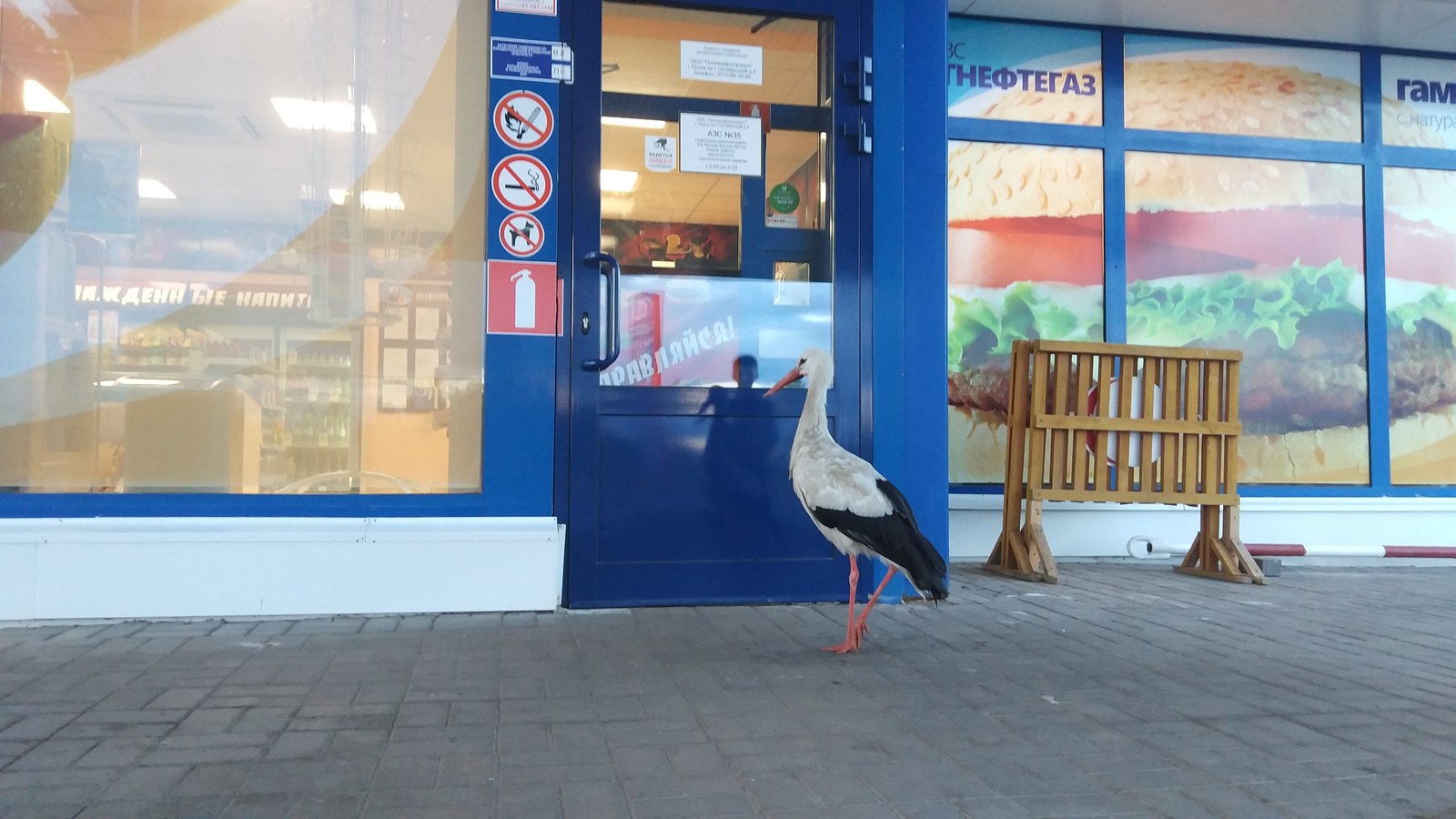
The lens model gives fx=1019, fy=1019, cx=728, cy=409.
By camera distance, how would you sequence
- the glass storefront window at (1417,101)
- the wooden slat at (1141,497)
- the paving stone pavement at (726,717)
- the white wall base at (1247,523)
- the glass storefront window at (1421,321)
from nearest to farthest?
the paving stone pavement at (726,717) < the wooden slat at (1141,497) < the white wall base at (1247,523) < the glass storefront window at (1421,321) < the glass storefront window at (1417,101)

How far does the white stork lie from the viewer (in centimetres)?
439

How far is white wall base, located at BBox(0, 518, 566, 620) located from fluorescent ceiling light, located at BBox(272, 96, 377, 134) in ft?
6.39

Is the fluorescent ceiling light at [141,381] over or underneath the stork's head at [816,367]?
underneath

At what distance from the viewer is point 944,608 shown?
545 cm

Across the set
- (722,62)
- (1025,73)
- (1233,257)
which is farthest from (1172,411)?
(722,62)

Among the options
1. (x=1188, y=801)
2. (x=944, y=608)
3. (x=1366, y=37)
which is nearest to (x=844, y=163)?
(x=944, y=608)

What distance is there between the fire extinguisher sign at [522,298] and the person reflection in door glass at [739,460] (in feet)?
3.04

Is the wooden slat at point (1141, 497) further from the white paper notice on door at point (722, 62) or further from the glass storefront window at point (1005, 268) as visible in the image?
the white paper notice on door at point (722, 62)

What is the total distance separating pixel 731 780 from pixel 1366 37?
8.34m

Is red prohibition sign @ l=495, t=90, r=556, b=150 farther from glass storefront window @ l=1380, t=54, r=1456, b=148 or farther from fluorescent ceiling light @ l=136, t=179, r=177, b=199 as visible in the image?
glass storefront window @ l=1380, t=54, r=1456, b=148

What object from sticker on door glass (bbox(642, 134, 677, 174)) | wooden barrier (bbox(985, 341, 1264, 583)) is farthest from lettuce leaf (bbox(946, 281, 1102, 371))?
sticker on door glass (bbox(642, 134, 677, 174))

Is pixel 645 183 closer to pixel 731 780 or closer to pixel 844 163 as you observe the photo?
pixel 844 163

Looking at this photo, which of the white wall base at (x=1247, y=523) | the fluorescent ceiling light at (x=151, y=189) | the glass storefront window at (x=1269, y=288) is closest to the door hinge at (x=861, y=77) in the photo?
the white wall base at (x=1247, y=523)

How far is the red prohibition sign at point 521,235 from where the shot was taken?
203 inches
